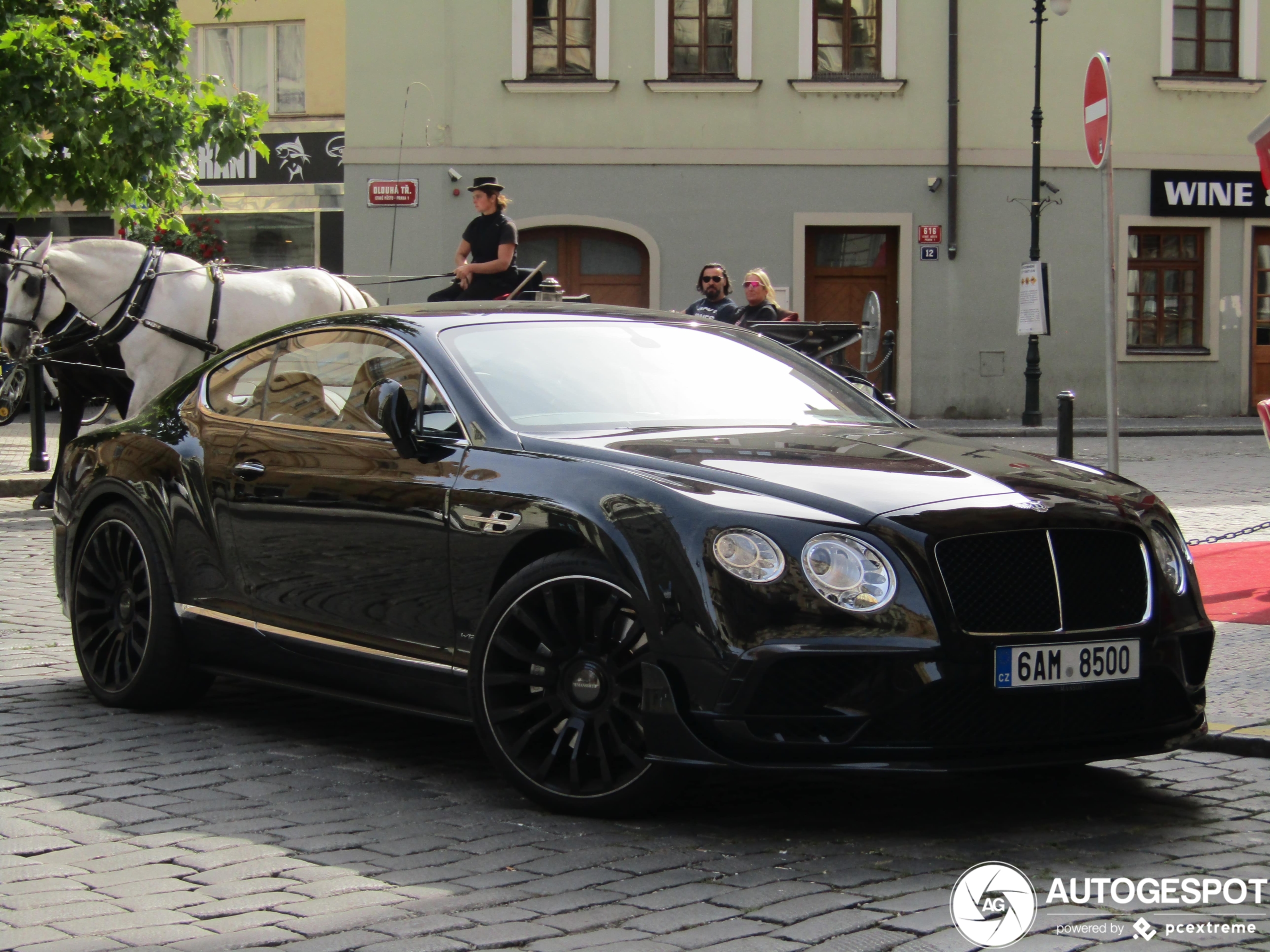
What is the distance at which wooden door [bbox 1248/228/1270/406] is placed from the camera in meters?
26.7

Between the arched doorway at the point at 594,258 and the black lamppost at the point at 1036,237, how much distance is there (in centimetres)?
539

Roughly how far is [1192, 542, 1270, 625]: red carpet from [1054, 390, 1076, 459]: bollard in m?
Result: 0.95

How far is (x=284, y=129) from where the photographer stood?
30.4m

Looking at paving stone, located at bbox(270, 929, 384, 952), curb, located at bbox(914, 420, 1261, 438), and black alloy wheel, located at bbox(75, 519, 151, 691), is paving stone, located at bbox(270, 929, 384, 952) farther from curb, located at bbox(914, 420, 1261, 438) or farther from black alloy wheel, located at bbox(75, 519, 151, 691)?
curb, located at bbox(914, 420, 1261, 438)

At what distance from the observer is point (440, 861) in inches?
179

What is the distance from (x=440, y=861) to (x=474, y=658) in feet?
2.39

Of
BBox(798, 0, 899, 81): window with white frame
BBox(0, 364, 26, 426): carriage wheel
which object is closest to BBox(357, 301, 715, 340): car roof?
BBox(0, 364, 26, 426): carriage wheel

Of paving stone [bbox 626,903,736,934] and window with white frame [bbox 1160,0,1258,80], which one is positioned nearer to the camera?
paving stone [bbox 626,903,736,934]

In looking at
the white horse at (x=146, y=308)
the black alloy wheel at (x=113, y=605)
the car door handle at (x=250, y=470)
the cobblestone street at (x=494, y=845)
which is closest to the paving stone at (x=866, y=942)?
the cobblestone street at (x=494, y=845)

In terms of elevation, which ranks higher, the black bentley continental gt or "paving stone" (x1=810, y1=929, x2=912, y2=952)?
the black bentley continental gt

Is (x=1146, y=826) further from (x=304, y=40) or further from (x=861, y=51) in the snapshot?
(x=304, y=40)

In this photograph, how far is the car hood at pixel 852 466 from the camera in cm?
474

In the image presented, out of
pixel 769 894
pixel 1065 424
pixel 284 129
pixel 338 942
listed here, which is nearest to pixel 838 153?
pixel 284 129

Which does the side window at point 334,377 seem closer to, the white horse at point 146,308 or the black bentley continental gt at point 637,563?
the black bentley continental gt at point 637,563
